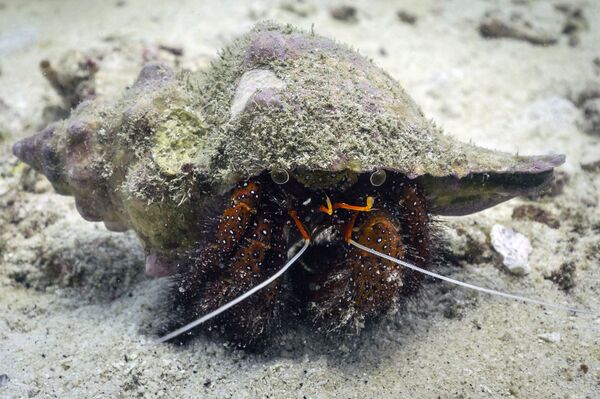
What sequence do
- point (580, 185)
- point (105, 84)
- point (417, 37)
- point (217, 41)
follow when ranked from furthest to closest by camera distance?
1. point (417, 37)
2. point (217, 41)
3. point (105, 84)
4. point (580, 185)

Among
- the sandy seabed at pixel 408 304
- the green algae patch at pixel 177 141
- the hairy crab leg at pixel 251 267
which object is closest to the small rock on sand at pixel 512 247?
the sandy seabed at pixel 408 304

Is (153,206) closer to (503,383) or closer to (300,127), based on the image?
(300,127)

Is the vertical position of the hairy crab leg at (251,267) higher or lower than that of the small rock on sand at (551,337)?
higher

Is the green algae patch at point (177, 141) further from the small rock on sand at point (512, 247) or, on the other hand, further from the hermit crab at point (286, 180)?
the small rock on sand at point (512, 247)

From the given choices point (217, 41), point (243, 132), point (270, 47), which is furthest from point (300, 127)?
point (217, 41)

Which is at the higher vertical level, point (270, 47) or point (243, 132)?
point (270, 47)

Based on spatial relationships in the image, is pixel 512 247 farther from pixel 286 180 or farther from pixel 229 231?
pixel 229 231
